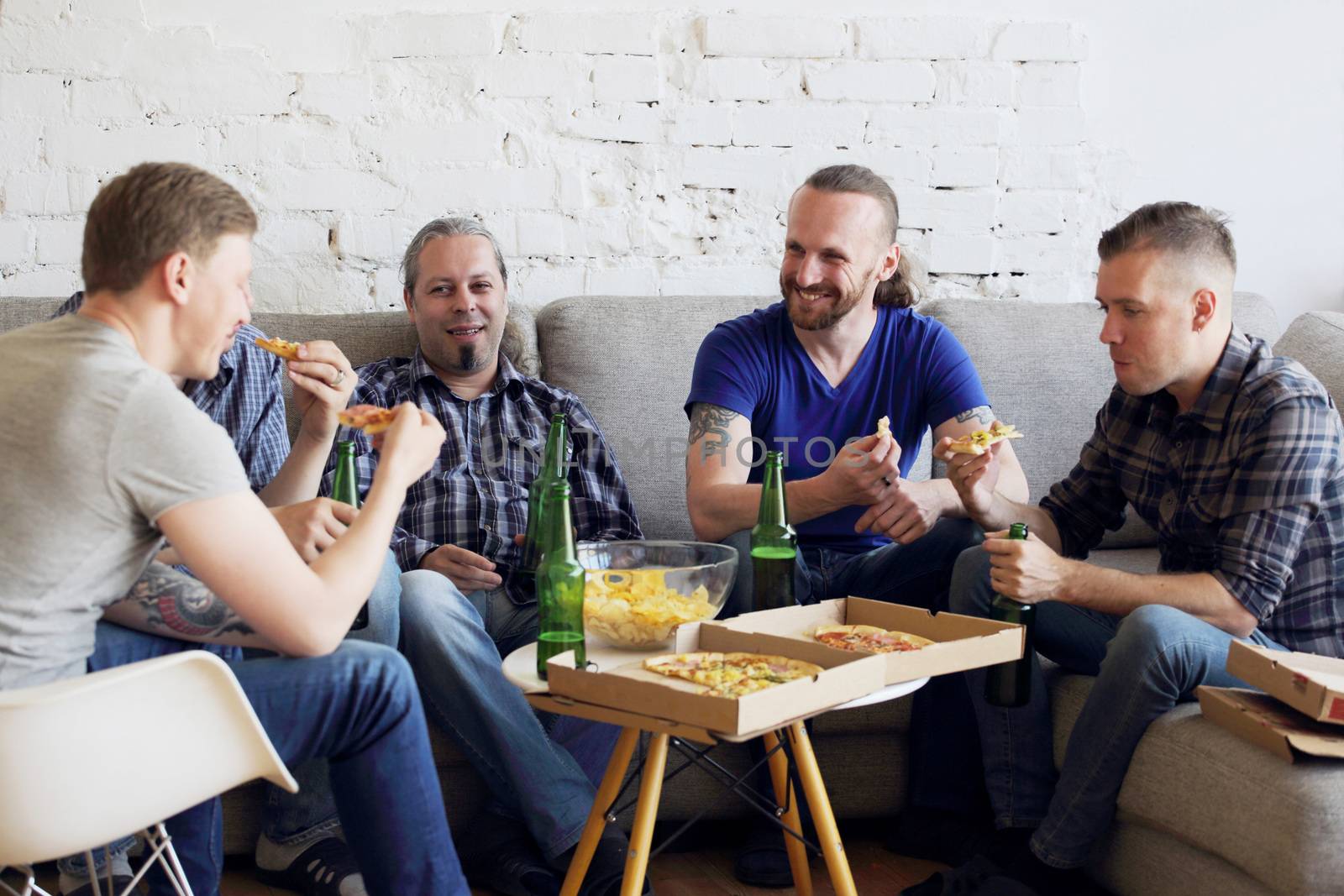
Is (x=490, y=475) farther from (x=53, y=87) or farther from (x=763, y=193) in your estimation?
(x=53, y=87)

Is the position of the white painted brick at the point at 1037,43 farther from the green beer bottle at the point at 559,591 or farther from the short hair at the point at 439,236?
the green beer bottle at the point at 559,591

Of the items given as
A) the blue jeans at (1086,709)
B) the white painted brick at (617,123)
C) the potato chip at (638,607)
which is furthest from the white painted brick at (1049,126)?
the potato chip at (638,607)

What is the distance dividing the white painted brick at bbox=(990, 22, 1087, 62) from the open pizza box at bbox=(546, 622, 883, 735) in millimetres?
2114

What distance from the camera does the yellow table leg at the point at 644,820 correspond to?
1.64m

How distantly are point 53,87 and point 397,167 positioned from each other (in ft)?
2.50

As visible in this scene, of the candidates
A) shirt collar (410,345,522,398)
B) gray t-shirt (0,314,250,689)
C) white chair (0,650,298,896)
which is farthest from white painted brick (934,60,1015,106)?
white chair (0,650,298,896)

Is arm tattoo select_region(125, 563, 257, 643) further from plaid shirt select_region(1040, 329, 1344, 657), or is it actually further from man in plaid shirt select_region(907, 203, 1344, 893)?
plaid shirt select_region(1040, 329, 1344, 657)

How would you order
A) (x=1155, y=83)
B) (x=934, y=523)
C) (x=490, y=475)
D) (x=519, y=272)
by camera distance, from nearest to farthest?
(x=934, y=523)
(x=490, y=475)
(x=519, y=272)
(x=1155, y=83)

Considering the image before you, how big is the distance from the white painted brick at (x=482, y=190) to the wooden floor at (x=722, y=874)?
153cm

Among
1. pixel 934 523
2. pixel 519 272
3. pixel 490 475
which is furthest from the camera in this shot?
pixel 519 272

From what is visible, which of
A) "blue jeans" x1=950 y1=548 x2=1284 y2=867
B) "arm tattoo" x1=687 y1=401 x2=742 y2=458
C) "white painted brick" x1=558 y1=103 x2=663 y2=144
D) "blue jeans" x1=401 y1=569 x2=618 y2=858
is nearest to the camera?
"blue jeans" x1=950 y1=548 x2=1284 y2=867

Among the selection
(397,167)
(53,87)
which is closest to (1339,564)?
(397,167)

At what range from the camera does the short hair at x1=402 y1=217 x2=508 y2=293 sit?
8.82 feet

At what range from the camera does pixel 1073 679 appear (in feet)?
6.90
